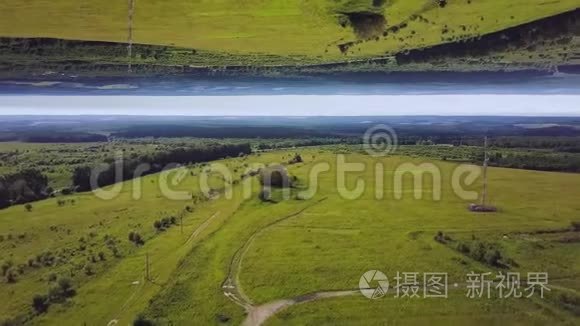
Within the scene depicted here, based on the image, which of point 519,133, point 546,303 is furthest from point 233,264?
point 519,133

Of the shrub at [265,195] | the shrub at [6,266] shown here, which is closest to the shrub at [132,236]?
the shrub at [6,266]

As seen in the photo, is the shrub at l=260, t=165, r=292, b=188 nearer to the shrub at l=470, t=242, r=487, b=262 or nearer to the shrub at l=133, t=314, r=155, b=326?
the shrub at l=470, t=242, r=487, b=262

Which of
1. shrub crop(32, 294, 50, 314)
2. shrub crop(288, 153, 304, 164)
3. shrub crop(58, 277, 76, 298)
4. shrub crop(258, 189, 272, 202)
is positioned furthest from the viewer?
shrub crop(288, 153, 304, 164)

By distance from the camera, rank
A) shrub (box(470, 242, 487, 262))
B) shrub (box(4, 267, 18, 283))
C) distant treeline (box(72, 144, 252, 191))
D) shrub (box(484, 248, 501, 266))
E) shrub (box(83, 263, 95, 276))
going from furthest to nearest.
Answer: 1. distant treeline (box(72, 144, 252, 191))
2. shrub (box(470, 242, 487, 262))
3. shrub (box(484, 248, 501, 266))
4. shrub (box(83, 263, 95, 276))
5. shrub (box(4, 267, 18, 283))

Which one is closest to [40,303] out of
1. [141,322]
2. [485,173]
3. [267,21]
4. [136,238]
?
[141,322]

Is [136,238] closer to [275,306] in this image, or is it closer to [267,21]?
[275,306]

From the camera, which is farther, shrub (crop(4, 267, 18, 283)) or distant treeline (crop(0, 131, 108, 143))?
distant treeline (crop(0, 131, 108, 143))

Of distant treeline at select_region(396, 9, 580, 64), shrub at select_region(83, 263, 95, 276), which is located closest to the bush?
shrub at select_region(83, 263, 95, 276)

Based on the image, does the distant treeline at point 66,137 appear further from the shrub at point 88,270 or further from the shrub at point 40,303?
the shrub at point 40,303
